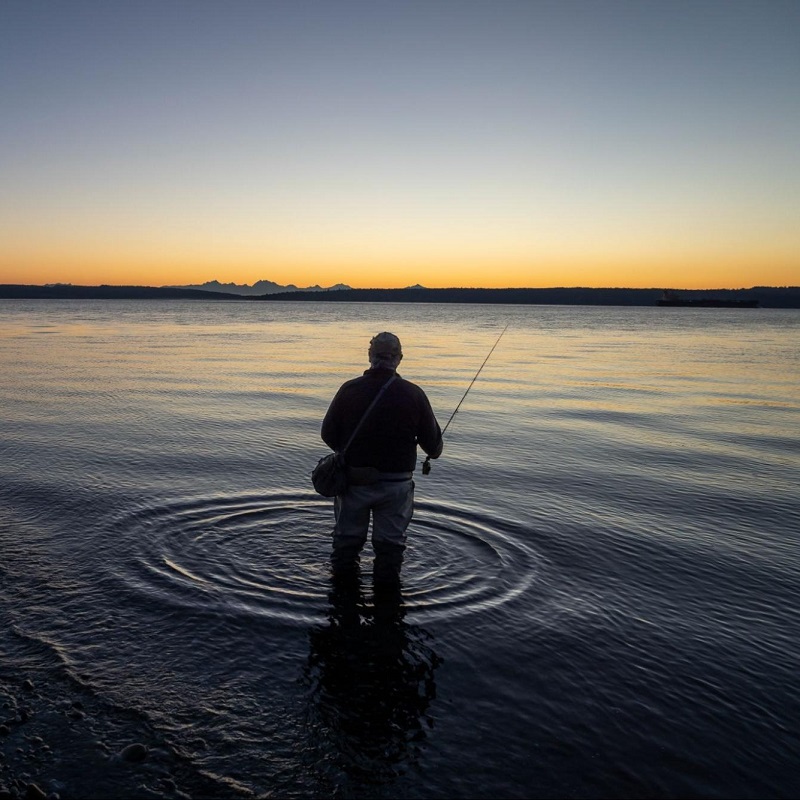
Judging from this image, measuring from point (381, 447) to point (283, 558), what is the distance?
5.46ft

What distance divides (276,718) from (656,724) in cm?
227

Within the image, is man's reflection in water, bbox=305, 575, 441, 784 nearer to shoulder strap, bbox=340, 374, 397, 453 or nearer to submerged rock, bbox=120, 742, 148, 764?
submerged rock, bbox=120, 742, 148, 764

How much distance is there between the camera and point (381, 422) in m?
5.77

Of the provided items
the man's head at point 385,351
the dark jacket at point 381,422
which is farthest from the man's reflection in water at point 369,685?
the man's head at point 385,351

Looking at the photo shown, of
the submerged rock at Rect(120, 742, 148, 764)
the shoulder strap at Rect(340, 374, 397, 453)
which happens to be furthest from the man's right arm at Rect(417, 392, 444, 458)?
the submerged rock at Rect(120, 742, 148, 764)

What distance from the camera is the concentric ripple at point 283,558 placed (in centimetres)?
571

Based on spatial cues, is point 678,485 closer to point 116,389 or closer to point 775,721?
point 775,721

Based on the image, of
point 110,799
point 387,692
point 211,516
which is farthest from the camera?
point 211,516

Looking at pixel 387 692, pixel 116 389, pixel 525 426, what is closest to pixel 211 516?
pixel 387 692

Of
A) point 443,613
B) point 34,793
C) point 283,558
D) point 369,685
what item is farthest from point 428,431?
point 34,793

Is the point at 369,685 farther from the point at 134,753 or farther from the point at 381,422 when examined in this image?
the point at 381,422

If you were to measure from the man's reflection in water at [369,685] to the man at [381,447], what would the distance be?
0.45 m

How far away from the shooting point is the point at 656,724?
420 cm

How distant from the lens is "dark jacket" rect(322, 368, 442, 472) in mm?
5742
